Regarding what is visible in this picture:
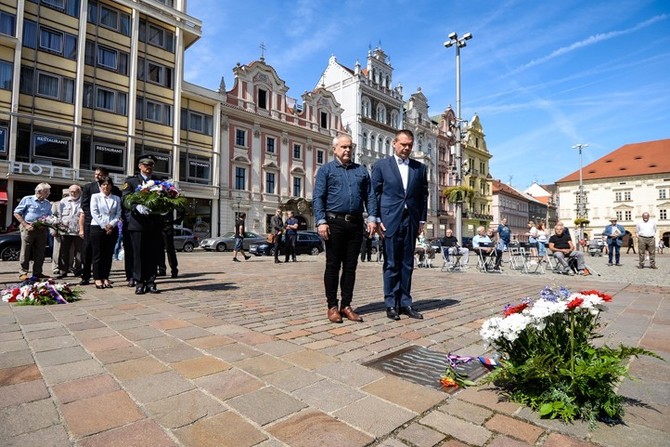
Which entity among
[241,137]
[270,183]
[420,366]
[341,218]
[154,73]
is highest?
[154,73]

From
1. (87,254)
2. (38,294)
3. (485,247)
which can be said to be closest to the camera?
(38,294)

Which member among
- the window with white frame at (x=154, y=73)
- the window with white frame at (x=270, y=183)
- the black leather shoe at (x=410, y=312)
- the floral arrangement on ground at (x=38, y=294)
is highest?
the window with white frame at (x=154, y=73)

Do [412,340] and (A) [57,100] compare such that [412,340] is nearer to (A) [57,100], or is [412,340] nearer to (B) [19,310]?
(B) [19,310]

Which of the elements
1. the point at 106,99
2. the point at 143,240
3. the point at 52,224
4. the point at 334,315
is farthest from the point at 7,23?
the point at 334,315

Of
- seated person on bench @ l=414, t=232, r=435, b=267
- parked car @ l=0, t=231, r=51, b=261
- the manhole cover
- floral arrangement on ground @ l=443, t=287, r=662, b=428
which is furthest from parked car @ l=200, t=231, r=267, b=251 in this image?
floral arrangement on ground @ l=443, t=287, r=662, b=428

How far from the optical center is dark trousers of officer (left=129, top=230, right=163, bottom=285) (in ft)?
18.3

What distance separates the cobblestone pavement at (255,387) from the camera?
5.48 ft

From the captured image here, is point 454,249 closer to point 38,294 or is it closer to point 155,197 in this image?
point 155,197

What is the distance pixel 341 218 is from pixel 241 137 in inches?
1156

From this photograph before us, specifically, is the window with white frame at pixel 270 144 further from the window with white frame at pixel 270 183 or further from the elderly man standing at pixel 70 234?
the elderly man standing at pixel 70 234

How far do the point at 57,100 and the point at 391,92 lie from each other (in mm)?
33757

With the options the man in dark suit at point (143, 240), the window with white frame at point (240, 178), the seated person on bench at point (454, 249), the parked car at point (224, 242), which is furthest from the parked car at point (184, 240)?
the man in dark suit at point (143, 240)

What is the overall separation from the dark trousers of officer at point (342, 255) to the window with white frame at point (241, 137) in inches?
1134

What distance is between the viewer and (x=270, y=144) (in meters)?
33.4
